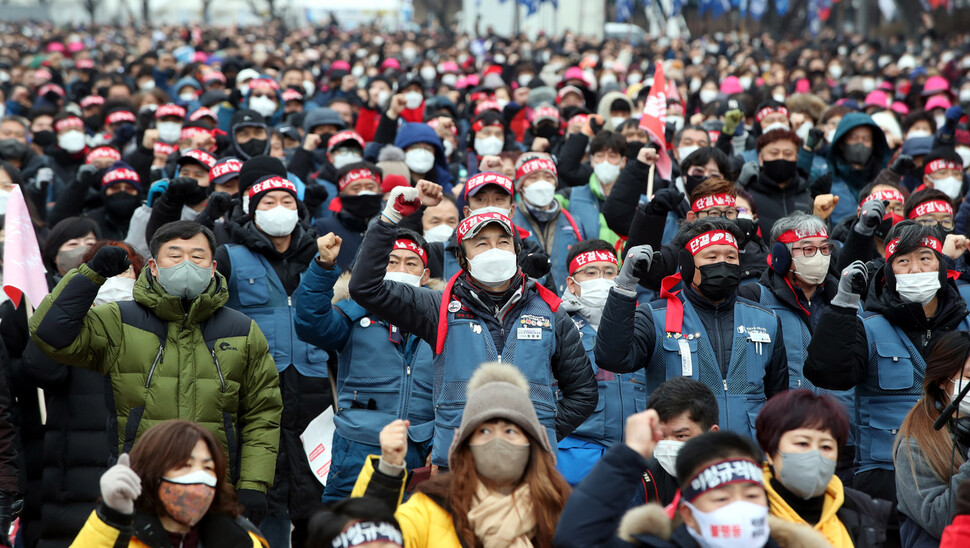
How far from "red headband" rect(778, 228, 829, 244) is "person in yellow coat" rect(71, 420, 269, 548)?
3.56 metres

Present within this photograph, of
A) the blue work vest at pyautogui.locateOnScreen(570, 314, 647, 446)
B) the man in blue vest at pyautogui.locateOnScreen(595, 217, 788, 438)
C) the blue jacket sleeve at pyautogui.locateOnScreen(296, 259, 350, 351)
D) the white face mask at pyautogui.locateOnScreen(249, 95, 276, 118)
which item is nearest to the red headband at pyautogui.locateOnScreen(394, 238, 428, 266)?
the blue jacket sleeve at pyautogui.locateOnScreen(296, 259, 350, 351)

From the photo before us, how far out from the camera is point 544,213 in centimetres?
830

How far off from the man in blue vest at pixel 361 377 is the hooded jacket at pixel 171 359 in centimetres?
34

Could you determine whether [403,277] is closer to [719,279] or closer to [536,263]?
[536,263]

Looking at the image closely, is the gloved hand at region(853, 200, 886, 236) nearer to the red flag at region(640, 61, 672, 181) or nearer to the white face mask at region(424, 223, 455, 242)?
the red flag at region(640, 61, 672, 181)

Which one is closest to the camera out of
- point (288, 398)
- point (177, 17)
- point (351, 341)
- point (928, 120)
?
point (351, 341)

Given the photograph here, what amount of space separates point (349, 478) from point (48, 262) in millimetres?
2531

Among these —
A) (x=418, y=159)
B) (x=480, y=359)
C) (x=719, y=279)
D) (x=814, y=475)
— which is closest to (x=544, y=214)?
(x=418, y=159)

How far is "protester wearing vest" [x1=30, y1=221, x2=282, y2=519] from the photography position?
5.20m

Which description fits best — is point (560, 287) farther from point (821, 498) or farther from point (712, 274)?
point (821, 498)

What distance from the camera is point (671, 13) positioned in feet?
122

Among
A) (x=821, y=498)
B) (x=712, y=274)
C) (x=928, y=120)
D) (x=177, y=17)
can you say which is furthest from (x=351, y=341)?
(x=177, y=17)

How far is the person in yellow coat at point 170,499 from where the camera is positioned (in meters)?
3.93

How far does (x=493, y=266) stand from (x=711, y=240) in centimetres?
124
